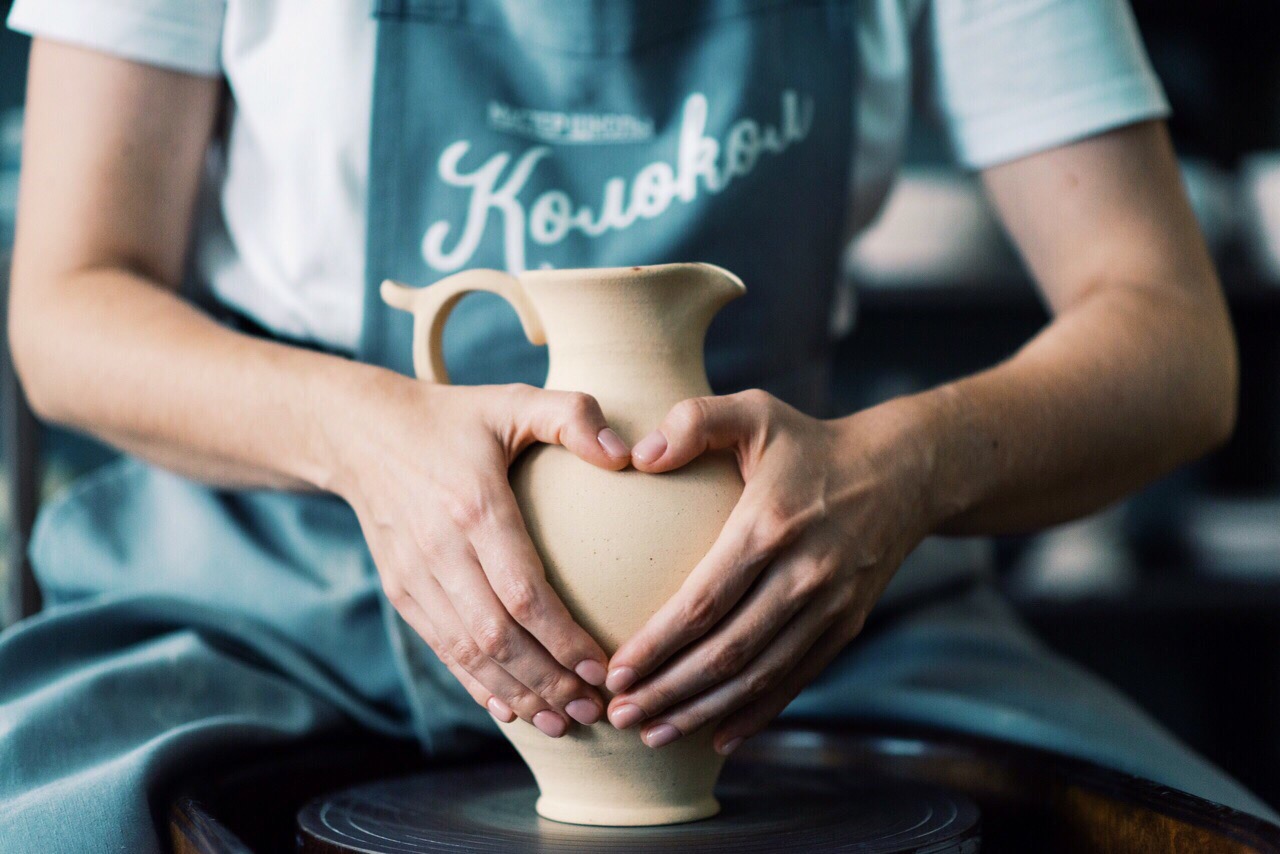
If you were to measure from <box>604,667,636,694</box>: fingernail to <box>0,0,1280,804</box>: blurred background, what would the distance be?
143 centimetres

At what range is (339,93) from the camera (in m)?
0.86

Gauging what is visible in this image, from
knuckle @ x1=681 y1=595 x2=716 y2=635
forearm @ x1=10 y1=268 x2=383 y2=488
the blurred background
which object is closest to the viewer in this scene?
knuckle @ x1=681 y1=595 x2=716 y2=635

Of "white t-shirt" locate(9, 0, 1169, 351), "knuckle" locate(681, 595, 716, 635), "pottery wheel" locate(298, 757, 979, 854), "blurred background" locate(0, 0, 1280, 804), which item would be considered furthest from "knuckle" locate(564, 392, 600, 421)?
"blurred background" locate(0, 0, 1280, 804)

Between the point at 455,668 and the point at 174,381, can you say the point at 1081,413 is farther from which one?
the point at 174,381

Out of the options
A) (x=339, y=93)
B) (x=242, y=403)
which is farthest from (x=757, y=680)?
(x=339, y=93)

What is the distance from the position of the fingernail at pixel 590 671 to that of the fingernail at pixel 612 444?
10 cm

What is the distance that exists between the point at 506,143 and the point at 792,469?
0.39 m

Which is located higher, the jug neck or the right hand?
the jug neck

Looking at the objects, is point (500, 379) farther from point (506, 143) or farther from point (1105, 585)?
point (1105, 585)

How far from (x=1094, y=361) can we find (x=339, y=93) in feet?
1.81

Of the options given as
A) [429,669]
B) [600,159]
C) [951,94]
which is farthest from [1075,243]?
[429,669]

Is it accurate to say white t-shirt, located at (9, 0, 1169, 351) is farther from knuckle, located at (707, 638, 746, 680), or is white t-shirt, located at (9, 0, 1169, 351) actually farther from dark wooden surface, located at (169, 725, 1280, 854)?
knuckle, located at (707, 638, 746, 680)

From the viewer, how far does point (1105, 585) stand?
6.65ft

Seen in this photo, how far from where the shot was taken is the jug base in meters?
0.65
